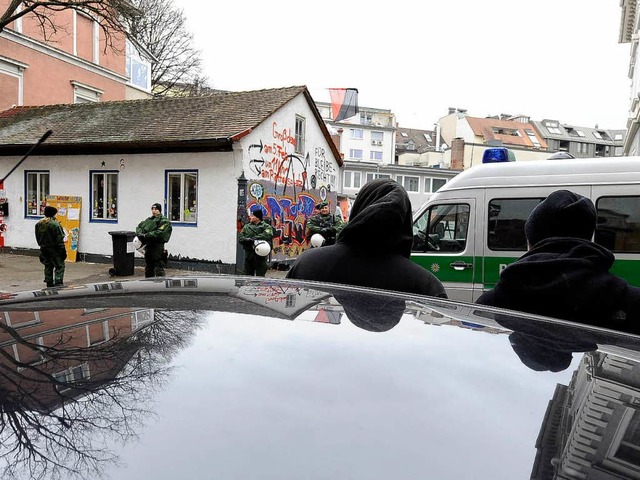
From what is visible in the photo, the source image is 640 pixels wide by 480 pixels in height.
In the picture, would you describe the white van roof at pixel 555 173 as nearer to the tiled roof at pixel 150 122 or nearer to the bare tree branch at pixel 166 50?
the tiled roof at pixel 150 122

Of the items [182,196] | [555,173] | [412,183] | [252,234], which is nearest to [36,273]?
[182,196]

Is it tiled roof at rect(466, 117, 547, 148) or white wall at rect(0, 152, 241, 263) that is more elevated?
tiled roof at rect(466, 117, 547, 148)

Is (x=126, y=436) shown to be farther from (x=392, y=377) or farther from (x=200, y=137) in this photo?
(x=200, y=137)

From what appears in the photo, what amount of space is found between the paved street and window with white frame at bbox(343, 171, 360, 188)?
110 ft

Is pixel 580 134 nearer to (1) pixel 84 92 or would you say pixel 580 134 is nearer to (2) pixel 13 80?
(1) pixel 84 92

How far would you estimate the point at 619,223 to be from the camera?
5754mm

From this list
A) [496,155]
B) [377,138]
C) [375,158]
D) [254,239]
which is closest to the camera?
[496,155]

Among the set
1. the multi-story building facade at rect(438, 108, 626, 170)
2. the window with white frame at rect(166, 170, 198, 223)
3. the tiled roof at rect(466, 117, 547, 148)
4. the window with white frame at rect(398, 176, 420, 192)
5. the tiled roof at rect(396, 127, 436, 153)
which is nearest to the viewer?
the window with white frame at rect(166, 170, 198, 223)

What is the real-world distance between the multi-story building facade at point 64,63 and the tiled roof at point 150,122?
344 centimetres

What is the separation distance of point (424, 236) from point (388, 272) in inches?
169

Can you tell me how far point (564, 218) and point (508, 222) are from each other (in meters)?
3.72

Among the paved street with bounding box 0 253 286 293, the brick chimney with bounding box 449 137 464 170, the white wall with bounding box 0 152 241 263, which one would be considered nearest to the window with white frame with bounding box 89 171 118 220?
the white wall with bounding box 0 152 241 263

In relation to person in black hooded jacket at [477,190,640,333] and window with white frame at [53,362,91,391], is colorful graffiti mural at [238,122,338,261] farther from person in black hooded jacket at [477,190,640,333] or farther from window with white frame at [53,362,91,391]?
window with white frame at [53,362,91,391]

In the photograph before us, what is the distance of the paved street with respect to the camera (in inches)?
444
